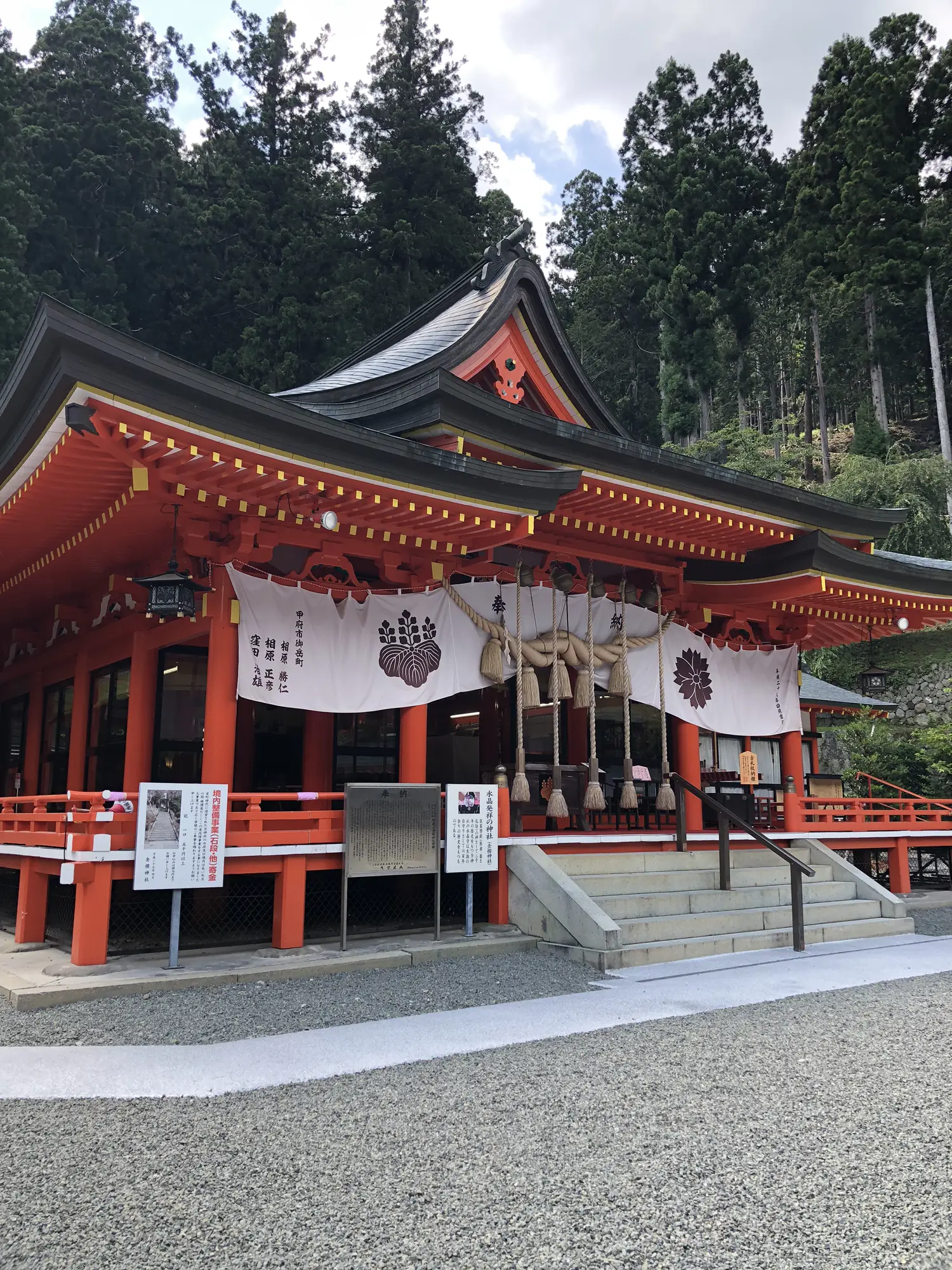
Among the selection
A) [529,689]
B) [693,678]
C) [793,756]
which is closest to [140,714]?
[529,689]

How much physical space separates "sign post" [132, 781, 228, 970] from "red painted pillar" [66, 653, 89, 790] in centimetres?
504

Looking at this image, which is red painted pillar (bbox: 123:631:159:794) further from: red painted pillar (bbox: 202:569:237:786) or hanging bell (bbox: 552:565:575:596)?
hanging bell (bbox: 552:565:575:596)

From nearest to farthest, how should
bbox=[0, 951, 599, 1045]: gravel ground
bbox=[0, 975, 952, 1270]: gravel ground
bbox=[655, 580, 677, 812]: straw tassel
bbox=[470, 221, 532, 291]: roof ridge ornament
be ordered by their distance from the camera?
bbox=[0, 975, 952, 1270]: gravel ground, bbox=[0, 951, 599, 1045]: gravel ground, bbox=[655, 580, 677, 812]: straw tassel, bbox=[470, 221, 532, 291]: roof ridge ornament

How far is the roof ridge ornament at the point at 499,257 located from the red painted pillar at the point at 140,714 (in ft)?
22.9

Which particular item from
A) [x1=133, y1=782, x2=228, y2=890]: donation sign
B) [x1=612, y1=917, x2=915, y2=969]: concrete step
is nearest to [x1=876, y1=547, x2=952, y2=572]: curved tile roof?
[x1=612, y1=917, x2=915, y2=969]: concrete step

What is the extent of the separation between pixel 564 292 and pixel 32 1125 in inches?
2082

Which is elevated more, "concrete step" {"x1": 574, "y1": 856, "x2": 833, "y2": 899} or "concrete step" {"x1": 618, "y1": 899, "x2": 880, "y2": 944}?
"concrete step" {"x1": 574, "y1": 856, "x2": 833, "y2": 899}

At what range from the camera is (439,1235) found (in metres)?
2.76

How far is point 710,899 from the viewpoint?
8.98 metres

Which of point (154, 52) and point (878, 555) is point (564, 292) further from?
point (878, 555)

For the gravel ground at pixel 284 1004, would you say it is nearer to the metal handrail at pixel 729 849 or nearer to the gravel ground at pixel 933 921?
the metal handrail at pixel 729 849

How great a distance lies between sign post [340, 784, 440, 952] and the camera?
7432 millimetres

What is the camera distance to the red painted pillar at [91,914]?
646cm

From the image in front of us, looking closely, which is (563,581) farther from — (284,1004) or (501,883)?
(284,1004)
